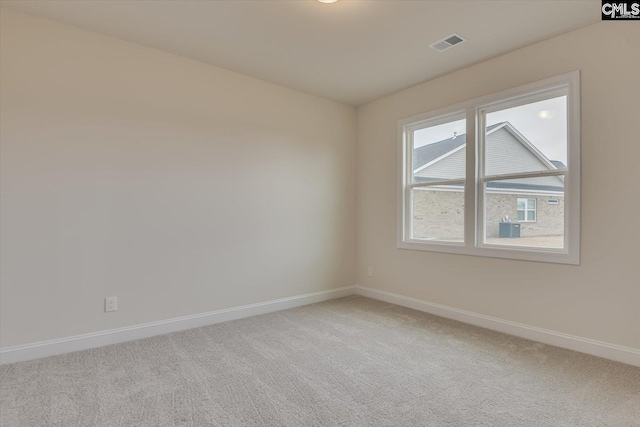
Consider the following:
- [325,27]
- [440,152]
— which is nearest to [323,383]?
[325,27]

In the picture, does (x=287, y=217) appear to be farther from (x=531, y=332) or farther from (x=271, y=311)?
(x=531, y=332)

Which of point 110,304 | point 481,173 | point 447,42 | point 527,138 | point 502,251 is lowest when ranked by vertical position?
point 110,304

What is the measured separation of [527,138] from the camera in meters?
3.11

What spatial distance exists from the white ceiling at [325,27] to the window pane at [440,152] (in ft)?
2.22

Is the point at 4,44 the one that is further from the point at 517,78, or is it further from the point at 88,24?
the point at 517,78

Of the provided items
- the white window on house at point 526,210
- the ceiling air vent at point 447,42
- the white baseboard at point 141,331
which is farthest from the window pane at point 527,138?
the white baseboard at point 141,331

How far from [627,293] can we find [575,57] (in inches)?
77.1

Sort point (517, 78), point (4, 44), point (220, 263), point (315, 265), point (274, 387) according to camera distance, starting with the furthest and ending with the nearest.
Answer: point (315, 265) → point (220, 263) → point (517, 78) → point (4, 44) → point (274, 387)

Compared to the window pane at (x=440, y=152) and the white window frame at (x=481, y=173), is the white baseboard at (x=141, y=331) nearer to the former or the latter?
the white window frame at (x=481, y=173)

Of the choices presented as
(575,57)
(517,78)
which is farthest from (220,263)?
(575,57)

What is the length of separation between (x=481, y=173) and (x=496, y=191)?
24 cm

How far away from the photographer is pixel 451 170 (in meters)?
3.74

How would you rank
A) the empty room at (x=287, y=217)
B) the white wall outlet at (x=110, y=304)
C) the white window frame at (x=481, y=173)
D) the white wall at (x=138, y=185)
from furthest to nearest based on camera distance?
the white wall outlet at (x=110, y=304) → the white window frame at (x=481, y=173) → the white wall at (x=138, y=185) → the empty room at (x=287, y=217)

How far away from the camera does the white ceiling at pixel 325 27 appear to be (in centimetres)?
245
